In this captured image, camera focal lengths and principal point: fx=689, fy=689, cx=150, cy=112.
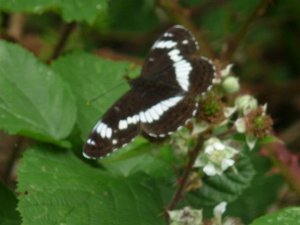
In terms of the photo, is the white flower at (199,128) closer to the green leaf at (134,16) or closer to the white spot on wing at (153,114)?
the white spot on wing at (153,114)

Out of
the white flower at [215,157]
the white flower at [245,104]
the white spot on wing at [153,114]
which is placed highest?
the white flower at [245,104]

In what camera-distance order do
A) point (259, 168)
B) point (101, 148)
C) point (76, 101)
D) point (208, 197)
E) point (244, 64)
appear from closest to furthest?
point (101, 148)
point (208, 197)
point (76, 101)
point (259, 168)
point (244, 64)

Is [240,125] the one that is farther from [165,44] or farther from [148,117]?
[165,44]

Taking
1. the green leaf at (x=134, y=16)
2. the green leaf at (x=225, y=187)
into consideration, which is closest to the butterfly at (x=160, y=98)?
the green leaf at (x=225, y=187)

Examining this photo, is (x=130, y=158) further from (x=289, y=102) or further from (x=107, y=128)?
(x=289, y=102)

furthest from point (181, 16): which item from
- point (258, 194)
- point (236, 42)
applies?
point (258, 194)

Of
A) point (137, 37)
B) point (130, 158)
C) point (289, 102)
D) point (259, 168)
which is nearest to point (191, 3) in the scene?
point (137, 37)
